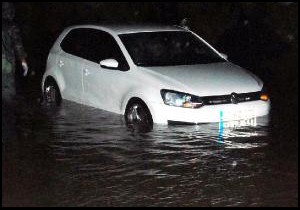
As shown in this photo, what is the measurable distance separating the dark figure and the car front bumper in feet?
8.68

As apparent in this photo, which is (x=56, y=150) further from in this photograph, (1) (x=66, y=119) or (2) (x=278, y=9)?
(2) (x=278, y=9)

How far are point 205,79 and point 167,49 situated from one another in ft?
4.67

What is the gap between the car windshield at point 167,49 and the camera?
41.4 ft

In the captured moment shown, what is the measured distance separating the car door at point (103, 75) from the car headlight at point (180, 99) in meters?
0.87

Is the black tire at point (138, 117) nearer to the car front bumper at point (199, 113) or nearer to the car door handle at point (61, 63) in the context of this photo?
the car front bumper at point (199, 113)

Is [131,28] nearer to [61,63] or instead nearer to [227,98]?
[61,63]

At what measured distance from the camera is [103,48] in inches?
517

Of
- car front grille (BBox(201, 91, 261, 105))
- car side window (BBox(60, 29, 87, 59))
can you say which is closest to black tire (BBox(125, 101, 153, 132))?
car front grille (BBox(201, 91, 261, 105))

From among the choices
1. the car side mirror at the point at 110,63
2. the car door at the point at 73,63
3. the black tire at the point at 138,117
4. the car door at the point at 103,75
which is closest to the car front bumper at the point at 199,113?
the black tire at the point at 138,117

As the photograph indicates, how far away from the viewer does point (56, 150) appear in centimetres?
1098

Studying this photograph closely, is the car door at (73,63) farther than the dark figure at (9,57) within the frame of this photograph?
No

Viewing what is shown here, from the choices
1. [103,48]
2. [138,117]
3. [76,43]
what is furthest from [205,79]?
[76,43]

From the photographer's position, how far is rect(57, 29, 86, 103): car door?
13430mm

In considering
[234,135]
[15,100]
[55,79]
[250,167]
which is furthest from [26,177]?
[15,100]
